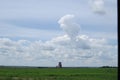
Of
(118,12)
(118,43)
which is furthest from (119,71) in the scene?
(118,12)

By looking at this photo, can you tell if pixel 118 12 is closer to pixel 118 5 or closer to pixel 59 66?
pixel 118 5

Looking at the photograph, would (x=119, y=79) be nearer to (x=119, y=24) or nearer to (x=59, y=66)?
(x=119, y=24)

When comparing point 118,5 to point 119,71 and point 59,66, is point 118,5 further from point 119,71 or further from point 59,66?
point 59,66

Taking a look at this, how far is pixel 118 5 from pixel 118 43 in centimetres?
27

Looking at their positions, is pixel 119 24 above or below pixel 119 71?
above

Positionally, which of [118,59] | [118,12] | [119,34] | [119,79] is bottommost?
[119,79]

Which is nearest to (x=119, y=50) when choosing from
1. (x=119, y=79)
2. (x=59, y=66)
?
(x=119, y=79)

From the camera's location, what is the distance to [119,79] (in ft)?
7.46

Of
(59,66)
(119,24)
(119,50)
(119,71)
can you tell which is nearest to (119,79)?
(119,71)

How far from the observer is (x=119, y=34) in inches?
90.3

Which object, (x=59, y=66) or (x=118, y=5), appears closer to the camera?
(x=118, y=5)

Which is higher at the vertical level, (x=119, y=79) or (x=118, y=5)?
(x=118, y=5)

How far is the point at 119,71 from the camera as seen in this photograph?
2299 mm

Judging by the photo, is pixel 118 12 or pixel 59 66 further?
pixel 59 66
